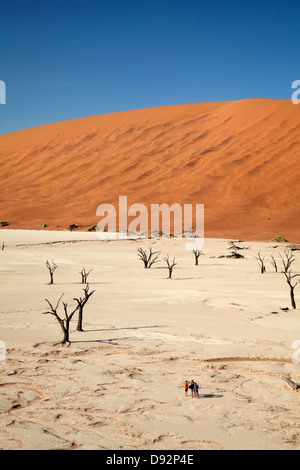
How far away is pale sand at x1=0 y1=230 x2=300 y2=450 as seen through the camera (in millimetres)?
4160

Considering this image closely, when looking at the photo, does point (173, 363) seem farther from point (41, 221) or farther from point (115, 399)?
point (41, 221)

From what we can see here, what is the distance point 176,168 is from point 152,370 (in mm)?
44994

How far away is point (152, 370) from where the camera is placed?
5.94 metres

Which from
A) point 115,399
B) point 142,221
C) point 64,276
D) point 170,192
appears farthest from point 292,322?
point 170,192

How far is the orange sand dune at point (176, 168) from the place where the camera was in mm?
38344

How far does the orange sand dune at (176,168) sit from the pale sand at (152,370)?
2115 centimetres

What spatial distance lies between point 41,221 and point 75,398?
3834 centimetres

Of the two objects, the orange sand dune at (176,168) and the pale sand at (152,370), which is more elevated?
the orange sand dune at (176,168)

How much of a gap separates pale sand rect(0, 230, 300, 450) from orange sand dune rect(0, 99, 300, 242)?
21.1 metres

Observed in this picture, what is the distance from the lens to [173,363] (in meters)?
6.25

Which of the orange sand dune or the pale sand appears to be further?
the orange sand dune

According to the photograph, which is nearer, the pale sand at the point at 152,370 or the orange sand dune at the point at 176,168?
the pale sand at the point at 152,370

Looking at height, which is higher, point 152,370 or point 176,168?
point 176,168

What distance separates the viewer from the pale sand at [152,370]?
416 cm
